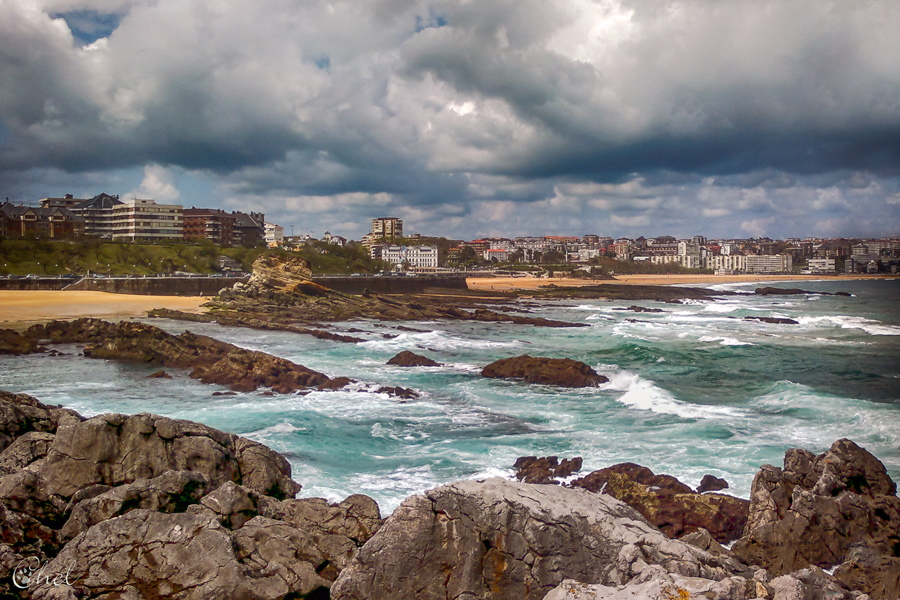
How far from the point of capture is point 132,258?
1855 inches

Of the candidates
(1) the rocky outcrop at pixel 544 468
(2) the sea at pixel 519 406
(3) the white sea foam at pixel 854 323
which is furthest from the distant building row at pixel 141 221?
(3) the white sea foam at pixel 854 323

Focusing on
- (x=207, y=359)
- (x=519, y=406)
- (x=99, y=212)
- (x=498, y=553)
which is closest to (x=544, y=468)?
(x=519, y=406)

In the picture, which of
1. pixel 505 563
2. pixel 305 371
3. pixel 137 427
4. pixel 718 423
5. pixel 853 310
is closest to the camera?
pixel 505 563

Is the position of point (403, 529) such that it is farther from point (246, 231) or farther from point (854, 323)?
point (246, 231)

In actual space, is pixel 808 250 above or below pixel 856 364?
above

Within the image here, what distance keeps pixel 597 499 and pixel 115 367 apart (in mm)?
16086

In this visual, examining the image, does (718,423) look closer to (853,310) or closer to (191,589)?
(191,589)

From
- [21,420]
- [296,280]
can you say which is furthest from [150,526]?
[296,280]

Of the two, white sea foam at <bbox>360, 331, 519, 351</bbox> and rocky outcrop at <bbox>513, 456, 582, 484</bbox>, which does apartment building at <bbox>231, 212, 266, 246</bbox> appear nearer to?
white sea foam at <bbox>360, 331, 519, 351</bbox>

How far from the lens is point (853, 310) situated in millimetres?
36250

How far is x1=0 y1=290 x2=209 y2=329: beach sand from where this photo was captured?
20794 mm

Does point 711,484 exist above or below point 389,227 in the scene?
below

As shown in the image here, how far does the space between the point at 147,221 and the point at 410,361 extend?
2459 inches

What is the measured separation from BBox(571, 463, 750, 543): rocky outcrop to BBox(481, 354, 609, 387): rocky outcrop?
7.64 m
